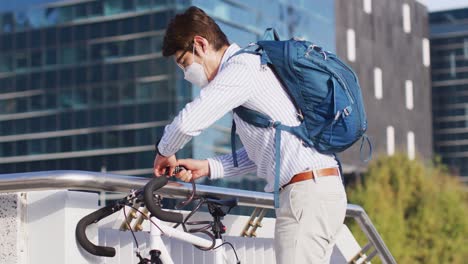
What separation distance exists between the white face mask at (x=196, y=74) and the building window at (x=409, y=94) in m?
70.2

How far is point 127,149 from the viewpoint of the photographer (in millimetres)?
61500

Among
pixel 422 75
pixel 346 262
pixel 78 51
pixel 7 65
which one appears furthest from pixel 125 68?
pixel 346 262

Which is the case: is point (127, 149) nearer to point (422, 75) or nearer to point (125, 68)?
point (125, 68)

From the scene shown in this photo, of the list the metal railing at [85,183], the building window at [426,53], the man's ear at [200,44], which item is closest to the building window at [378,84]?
the building window at [426,53]

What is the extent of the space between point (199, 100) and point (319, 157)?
538 mm

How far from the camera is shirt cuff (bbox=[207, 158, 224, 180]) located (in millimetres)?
4777

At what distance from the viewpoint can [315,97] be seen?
14.2 feet

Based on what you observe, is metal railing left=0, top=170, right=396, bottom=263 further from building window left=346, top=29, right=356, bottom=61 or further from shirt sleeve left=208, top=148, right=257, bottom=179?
building window left=346, top=29, right=356, bottom=61

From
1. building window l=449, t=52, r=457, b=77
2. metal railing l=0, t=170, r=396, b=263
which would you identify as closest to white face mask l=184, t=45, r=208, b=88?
metal railing l=0, t=170, r=396, b=263

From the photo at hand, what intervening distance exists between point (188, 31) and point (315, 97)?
512mm

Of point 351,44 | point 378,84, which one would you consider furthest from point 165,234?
point 378,84

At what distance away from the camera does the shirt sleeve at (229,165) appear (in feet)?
15.7

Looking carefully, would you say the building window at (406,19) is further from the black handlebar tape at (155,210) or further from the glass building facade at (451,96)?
the black handlebar tape at (155,210)

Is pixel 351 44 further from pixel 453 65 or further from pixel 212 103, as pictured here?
pixel 212 103
